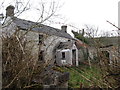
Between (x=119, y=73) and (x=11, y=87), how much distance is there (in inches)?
67.8

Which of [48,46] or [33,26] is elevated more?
[33,26]

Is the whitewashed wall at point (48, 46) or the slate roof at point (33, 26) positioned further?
the slate roof at point (33, 26)

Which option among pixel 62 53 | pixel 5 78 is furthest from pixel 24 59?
pixel 62 53

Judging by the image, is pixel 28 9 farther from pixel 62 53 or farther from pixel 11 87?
pixel 62 53

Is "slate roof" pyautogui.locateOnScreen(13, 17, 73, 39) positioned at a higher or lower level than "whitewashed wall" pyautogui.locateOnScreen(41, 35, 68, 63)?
higher

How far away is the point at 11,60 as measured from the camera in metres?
2.41

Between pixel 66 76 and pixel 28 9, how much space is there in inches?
157

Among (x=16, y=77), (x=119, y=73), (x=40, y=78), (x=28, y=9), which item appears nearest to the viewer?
(x=119, y=73)

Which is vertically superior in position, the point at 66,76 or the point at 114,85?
the point at 114,85

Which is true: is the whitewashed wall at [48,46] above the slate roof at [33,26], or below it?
below

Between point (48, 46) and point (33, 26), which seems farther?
point (33, 26)

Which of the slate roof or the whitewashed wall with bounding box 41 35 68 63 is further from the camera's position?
the slate roof

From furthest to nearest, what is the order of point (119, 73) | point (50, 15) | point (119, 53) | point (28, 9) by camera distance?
point (50, 15) < point (28, 9) < point (119, 53) < point (119, 73)

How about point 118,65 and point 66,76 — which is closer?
point 118,65
